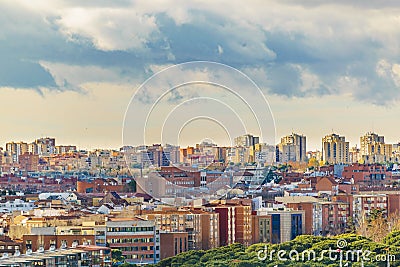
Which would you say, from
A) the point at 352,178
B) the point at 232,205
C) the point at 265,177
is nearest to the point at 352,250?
the point at 232,205

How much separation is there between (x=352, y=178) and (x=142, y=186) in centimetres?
755

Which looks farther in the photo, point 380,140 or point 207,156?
point 380,140

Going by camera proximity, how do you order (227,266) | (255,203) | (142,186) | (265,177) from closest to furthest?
(227,266) → (255,203) → (142,186) → (265,177)

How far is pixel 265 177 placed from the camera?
27.8 metres

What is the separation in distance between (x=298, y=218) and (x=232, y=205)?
1.07 meters

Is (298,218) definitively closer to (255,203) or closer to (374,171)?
(255,203)

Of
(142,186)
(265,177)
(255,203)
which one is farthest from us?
(265,177)

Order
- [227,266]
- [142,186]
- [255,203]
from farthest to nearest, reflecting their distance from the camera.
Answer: [142,186] < [255,203] < [227,266]

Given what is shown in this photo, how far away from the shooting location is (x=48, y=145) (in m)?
44.5

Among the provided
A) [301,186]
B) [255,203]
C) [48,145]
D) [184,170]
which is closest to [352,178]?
[301,186]

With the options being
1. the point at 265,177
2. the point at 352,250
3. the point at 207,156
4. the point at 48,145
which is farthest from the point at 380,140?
the point at 352,250

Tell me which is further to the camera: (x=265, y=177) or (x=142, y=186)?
(x=265, y=177)

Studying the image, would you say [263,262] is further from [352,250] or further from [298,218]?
[298,218]

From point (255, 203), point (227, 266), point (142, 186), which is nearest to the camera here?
point (227, 266)
